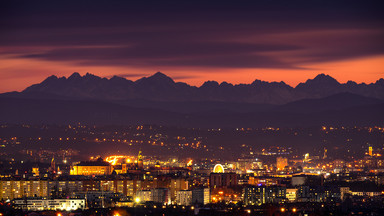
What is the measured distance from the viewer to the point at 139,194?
57.5 m

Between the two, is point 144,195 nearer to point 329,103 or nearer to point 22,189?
point 22,189

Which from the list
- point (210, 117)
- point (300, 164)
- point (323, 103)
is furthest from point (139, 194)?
point (323, 103)

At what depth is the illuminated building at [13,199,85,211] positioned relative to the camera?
4978 centimetres

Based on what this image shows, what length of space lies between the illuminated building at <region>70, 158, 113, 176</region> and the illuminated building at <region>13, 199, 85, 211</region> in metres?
30.0

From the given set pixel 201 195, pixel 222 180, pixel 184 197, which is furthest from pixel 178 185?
pixel 222 180

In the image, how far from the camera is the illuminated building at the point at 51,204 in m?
49.8

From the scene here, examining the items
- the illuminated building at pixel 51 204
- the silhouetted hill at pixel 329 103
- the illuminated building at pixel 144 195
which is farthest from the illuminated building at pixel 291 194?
the silhouetted hill at pixel 329 103

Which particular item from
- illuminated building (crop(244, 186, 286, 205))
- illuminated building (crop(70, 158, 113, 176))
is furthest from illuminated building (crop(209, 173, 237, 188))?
illuminated building (crop(70, 158, 113, 176))

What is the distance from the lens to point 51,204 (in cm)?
5059

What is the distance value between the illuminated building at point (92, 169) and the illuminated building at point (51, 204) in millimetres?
29975

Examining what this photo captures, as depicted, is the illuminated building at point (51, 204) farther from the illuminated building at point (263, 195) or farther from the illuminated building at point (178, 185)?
the illuminated building at point (178, 185)

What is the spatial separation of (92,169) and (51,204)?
107 feet

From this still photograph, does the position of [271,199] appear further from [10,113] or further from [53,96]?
[53,96]

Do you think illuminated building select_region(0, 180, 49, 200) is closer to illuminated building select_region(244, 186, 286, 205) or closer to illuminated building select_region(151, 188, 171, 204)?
illuminated building select_region(151, 188, 171, 204)
